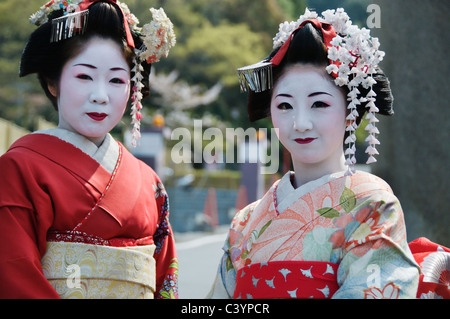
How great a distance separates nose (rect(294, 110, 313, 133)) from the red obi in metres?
0.55

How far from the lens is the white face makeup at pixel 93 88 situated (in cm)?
267

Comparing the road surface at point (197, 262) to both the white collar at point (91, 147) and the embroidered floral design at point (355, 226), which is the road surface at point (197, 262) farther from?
the embroidered floral design at point (355, 226)

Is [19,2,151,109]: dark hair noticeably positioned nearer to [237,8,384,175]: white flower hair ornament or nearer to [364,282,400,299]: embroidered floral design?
[237,8,384,175]: white flower hair ornament

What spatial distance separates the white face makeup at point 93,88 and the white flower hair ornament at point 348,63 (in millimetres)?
586

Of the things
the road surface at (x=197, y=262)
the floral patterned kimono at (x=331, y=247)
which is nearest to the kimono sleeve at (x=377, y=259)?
the floral patterned kimono at (x=331, y=247)

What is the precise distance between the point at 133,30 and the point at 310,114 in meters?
1.04

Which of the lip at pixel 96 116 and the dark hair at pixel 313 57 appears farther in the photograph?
the lip at pixel 96 116

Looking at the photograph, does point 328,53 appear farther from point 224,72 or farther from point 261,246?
point 224,72

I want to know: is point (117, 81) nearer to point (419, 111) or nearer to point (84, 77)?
A: point (84, 77)

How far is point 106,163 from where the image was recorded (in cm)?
279

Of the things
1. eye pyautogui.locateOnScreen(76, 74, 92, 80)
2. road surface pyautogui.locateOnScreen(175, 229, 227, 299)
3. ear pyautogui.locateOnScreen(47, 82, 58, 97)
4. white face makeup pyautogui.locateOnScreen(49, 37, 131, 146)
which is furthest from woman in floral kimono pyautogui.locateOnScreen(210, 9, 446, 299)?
road surface pyautogui.locateOnScreen(175, 229, 227, 299)

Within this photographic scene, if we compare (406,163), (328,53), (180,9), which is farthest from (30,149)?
(180,9)

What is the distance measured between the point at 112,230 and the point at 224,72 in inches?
703

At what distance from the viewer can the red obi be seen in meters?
2.32
